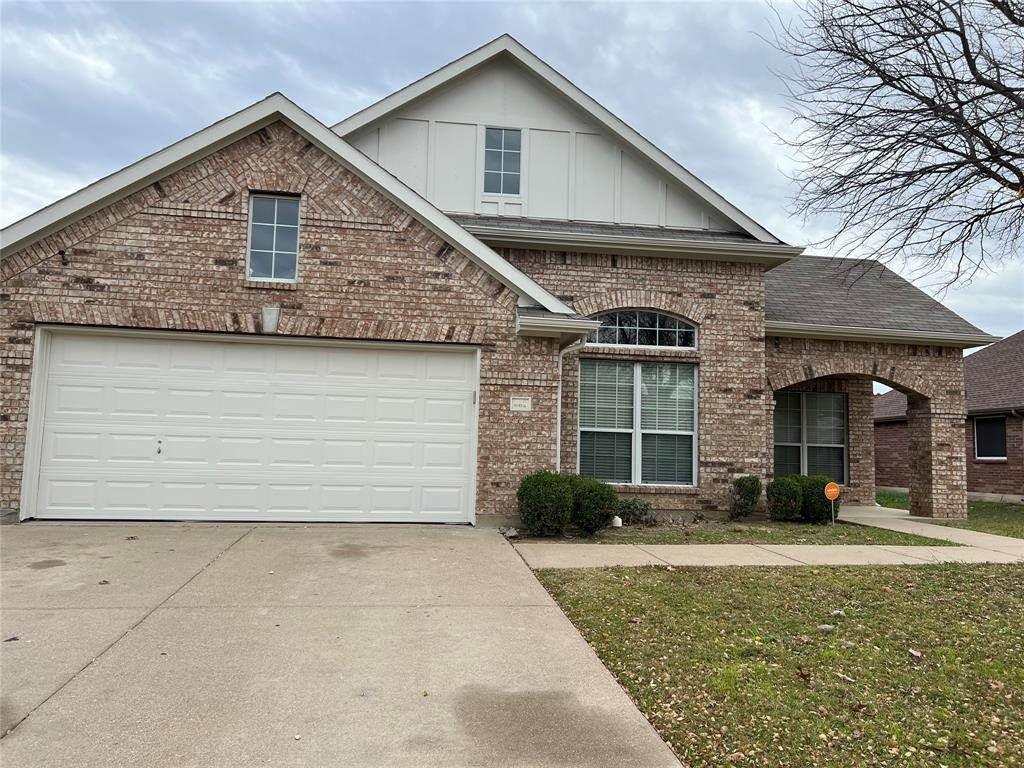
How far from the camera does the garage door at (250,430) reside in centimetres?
887

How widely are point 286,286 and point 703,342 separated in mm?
6604

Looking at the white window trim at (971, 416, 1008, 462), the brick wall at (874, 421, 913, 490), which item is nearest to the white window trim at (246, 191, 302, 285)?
the white window trim at (971, 416, 1008, 462)

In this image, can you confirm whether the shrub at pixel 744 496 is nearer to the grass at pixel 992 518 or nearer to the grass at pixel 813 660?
the grass at pixel 992 518

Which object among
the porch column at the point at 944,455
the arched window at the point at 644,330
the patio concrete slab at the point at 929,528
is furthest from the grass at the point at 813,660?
the porch column at the point at 944,455

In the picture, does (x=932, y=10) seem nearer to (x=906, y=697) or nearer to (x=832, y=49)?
(x=832, y=49)

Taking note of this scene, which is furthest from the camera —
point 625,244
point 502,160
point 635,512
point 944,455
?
point 944,455

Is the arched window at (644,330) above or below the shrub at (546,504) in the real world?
above

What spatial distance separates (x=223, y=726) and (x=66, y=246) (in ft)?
25.5

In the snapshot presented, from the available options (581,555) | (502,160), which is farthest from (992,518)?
(502,160)

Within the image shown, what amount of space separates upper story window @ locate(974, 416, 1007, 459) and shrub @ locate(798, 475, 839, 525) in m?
11.7

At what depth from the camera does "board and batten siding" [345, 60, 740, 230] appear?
11.8 m

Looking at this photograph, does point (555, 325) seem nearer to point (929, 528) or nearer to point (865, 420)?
point (929, 528)

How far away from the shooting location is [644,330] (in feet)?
37.5

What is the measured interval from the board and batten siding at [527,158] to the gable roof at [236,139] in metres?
2.52
